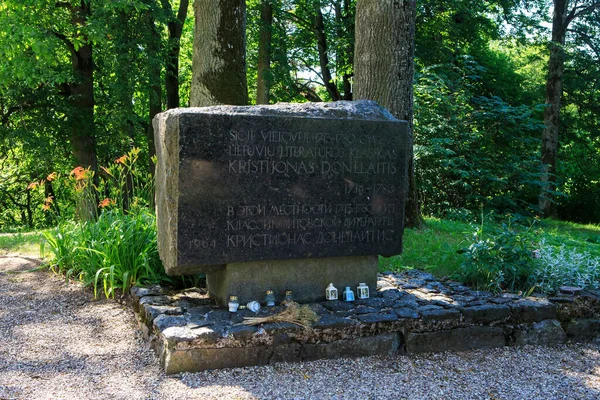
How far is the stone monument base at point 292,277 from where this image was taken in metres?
4.13

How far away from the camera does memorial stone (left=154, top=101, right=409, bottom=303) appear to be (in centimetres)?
382

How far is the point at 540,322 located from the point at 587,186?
17.8 metres

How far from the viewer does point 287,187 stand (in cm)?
412

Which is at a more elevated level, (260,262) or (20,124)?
(20,124)

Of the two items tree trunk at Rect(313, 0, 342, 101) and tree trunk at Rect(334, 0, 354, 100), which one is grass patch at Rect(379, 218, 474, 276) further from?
tree trunk at Rect(313, 0, 342, 101)

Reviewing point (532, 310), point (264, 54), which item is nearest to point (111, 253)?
point (532, 310)

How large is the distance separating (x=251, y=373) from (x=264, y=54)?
483 inches

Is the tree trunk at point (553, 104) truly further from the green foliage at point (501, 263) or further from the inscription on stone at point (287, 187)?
the inscription on stone at point (287, 187)

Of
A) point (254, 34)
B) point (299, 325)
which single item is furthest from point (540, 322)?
point (254, 34)

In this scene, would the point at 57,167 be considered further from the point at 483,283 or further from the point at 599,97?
the point at 599,97

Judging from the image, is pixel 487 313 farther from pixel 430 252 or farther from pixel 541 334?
pixel 430 252

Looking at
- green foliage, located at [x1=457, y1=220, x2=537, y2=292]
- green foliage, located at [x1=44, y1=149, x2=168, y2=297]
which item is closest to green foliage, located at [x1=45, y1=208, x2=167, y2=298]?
green foliage, located at [x1=44, y1=149, x2=168, y2=297]

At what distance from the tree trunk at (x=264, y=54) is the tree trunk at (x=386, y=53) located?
7100 mm

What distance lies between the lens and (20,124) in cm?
1331
